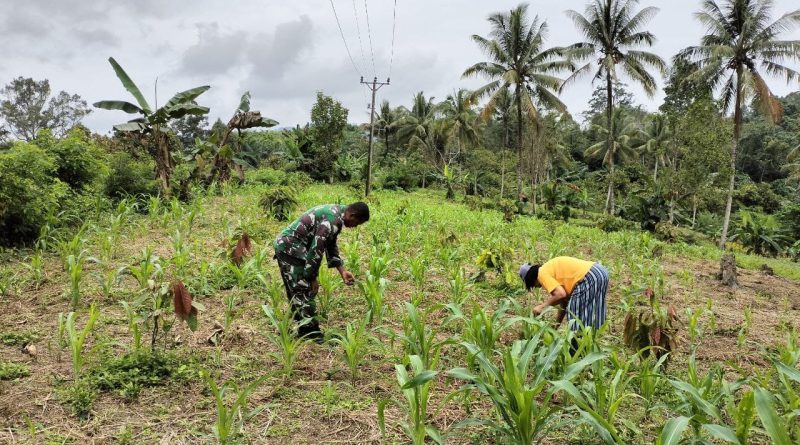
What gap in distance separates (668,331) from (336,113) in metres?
25.1

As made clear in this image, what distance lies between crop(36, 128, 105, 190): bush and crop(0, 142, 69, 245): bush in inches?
58.6

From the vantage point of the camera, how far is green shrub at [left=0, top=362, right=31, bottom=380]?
3121mm

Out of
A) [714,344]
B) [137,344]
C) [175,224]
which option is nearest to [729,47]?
[714,344]

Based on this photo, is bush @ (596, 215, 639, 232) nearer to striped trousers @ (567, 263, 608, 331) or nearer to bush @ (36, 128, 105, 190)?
striped trousers @ (567, 263, 608, 331)

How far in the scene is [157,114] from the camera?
10.4m

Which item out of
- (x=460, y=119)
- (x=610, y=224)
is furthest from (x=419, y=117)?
(x=610, y=224)

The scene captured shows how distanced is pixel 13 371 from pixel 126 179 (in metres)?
8.41

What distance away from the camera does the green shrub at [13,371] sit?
312cm

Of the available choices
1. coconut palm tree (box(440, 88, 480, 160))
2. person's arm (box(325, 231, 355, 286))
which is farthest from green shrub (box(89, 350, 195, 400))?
coconut palm tree (box(440, 88, 480, 160))

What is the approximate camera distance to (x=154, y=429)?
269 centimetres

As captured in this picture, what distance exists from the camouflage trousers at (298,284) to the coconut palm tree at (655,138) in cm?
3557

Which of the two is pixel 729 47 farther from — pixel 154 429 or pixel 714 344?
pixel 154 429

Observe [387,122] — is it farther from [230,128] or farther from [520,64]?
[230,128]

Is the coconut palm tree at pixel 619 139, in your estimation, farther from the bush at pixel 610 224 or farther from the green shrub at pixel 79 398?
the green shrub at pixel 79 398
